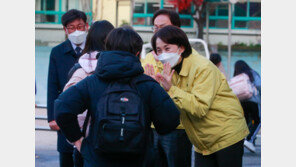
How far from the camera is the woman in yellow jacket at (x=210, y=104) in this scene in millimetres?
3857

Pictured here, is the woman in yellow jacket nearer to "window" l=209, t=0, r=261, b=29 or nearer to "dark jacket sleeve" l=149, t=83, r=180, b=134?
"dark jacket sleeve" l=149, t=83, r=180, b=134

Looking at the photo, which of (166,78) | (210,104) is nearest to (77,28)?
(166,78)

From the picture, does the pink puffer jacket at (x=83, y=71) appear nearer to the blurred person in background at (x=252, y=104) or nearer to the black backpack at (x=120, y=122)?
the black backpack at (x=120, y=122)

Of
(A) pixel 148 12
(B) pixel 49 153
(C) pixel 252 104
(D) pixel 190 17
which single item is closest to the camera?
(B) pixel 49 153

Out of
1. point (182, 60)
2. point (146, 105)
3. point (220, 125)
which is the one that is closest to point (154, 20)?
point (182, 60)

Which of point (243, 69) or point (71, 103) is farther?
point (243, 69)

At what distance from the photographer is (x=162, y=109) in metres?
2.94

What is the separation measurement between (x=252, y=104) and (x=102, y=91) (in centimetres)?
636

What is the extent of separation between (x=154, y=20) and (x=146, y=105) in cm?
221

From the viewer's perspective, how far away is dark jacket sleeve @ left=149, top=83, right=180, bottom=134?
2.92 metres

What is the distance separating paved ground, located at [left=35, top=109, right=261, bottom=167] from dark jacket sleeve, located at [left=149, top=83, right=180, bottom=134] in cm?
462

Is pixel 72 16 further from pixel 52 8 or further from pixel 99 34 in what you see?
pixel 52 8

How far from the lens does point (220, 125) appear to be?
3895 millimetres
